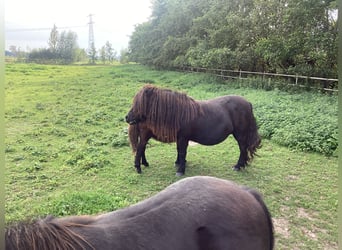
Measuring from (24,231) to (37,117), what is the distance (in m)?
9.13

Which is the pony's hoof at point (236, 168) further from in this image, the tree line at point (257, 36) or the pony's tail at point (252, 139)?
the tree line at point (257, 36)

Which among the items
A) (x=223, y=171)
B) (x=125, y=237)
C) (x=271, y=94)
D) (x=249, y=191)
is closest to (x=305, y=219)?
(x=223, y=171)

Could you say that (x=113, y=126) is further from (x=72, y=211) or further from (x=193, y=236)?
(x=193, y=236)

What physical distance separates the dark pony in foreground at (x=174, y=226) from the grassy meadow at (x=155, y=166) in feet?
2.13

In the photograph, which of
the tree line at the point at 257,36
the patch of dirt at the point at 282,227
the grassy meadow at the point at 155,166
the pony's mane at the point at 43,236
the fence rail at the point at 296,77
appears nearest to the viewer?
the pony's mane at the point at 43,236

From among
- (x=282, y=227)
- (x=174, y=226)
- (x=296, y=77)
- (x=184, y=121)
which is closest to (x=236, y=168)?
(x=184, y=121)

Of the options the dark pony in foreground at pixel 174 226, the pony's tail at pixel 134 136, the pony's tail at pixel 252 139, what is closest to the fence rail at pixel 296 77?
the pony's tail at pixel 252 139

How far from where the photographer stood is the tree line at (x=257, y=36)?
1183 centimetres

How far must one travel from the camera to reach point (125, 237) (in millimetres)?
1422

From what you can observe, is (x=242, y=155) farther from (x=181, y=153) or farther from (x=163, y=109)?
(x=163, y=109)

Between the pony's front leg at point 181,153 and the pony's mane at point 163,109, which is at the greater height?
the pony's mane at point 163,109

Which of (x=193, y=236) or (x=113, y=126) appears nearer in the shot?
(x=193, y=236)

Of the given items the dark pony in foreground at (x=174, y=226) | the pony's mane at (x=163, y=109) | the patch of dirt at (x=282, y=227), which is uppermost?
the pony's mane at (x=163, y=109)

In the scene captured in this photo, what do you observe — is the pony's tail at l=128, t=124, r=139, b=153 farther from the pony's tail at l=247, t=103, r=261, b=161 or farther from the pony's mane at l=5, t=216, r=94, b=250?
the pony's mane at l=5, t=216, r=94, b=250
